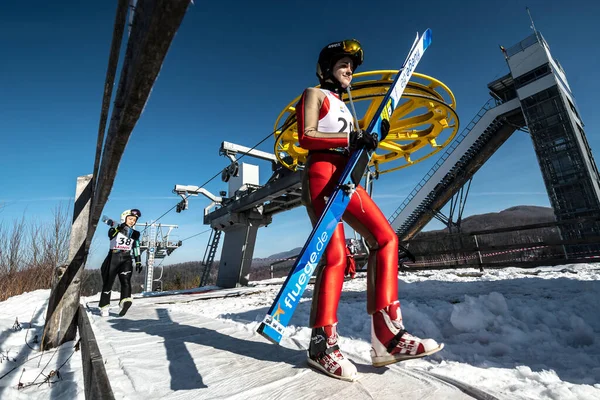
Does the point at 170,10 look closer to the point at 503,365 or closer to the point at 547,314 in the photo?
the point at 503,365

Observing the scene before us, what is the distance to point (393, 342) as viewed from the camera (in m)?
1.49

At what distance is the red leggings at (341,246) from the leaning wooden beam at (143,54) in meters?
1.09

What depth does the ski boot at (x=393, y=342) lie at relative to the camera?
1441 millimetres

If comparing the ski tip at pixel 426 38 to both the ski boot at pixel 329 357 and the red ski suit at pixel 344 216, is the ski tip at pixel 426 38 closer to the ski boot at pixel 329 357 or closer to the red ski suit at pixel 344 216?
the red ski suit at pixel 344 216

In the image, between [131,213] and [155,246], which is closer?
[131,213]

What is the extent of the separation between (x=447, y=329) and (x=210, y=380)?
198cm

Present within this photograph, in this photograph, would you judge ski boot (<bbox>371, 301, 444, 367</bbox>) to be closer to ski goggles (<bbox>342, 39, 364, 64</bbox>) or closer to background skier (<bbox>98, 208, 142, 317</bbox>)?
ski goggles (<bbox>342, 39, 364, 64</bbox>)

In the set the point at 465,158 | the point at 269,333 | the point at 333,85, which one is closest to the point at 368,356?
the point at 269,333

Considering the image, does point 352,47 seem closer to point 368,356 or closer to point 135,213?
point 368,356

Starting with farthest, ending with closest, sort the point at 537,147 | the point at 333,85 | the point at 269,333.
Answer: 1. the point at 537,147
2. the point at 333,85
3. the point at 269,333

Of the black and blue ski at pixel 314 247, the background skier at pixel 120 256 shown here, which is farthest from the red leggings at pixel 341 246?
the background skier at pixel 120 256

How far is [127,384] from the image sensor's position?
1468mm

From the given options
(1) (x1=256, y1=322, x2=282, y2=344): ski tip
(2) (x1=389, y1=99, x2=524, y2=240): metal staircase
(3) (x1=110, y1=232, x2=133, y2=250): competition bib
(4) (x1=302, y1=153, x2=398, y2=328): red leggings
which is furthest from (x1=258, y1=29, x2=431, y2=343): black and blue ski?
(2) (x1=389, y1=99, x2=524, y2=240): metal staircase

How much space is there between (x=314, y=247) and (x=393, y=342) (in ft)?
2.15
